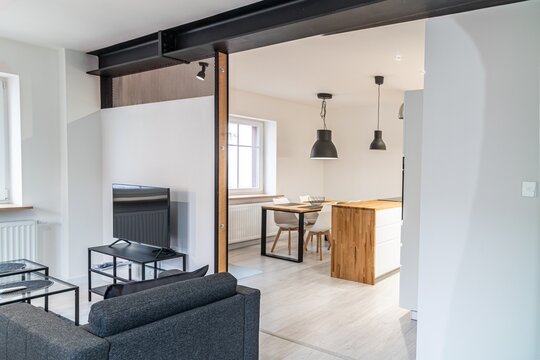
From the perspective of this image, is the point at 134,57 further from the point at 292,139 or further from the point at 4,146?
the point at 292,139

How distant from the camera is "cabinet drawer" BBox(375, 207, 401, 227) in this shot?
4.66 meters

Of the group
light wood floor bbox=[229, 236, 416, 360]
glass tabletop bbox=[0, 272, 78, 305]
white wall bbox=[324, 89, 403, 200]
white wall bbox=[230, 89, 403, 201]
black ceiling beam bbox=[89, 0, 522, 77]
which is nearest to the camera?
black ceiling beam bbox=[89, 0, 522, 77]

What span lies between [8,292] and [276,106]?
512cm

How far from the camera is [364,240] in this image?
4672 millimetres

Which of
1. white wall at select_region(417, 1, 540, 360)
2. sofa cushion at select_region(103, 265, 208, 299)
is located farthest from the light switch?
sofa cushion at select_region(103, 265, 208, 299)

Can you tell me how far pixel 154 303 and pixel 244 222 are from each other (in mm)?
4732

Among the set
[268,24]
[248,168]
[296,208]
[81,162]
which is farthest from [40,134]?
[248,168]

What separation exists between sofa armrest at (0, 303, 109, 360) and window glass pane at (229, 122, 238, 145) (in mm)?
4923

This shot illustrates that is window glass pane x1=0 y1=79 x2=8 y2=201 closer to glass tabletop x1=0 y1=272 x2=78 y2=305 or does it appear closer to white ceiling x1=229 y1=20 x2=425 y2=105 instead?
glass tabletop x1=0 y1=272 x2=78 y2=305

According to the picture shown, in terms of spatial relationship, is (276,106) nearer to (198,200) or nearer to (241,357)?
(198,200)

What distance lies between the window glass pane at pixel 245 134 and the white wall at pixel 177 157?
2.58 meters

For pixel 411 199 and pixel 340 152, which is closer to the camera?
pixel 411 199

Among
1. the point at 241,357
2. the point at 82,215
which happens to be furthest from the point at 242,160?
the point at 241,357

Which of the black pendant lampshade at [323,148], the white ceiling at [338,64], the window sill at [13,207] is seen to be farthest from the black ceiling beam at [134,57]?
the black pendant lampshade at [323,148]
